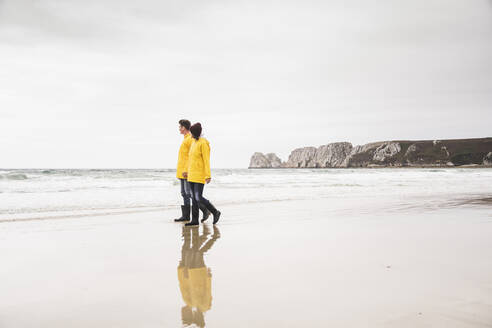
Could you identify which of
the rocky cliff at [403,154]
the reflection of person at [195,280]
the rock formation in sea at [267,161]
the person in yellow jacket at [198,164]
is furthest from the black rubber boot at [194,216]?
the rock formation in sea at [267,161]

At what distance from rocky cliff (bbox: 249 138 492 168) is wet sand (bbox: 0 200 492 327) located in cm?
11795

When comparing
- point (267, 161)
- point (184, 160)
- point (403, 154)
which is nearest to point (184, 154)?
point (184, 160)

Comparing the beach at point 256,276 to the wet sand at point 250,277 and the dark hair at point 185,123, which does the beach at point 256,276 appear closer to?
the wet sand at point 250,277

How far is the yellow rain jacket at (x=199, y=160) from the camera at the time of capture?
607 cm

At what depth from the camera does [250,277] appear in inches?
112

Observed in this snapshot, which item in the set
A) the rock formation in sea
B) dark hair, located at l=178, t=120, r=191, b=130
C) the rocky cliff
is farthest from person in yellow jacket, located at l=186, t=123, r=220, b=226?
the rock formation in sea

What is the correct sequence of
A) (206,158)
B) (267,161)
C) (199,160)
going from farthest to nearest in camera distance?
(267,161), (199,160), (206,158)

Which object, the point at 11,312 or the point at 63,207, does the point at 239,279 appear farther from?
the point at 63,207

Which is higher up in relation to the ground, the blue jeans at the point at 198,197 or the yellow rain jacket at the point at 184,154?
the yellow rain jacket at the point at 184,154

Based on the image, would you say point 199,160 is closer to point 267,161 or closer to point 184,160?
point 184,160

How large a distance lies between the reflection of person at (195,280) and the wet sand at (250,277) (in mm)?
11

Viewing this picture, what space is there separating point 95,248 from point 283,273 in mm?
2545

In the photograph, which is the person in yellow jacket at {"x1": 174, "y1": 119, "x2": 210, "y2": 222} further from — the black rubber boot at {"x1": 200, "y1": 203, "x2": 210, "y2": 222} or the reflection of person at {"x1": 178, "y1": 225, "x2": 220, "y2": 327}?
the reflection of person at {"x1": 178, "y1": 225, "x2": 220, "y2": 327}

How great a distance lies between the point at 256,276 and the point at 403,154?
439ft
